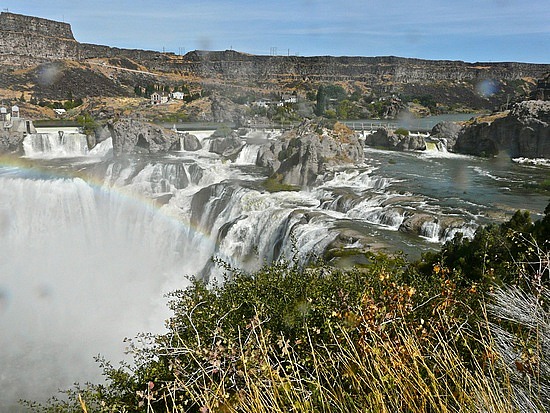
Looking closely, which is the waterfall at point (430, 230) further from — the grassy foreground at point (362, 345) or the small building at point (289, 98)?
the small building at point (289, 98)

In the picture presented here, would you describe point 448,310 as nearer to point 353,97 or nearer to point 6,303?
point 6,303

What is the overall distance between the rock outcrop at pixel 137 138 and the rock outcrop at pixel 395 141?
1724 cm

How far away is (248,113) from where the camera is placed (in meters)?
62.7

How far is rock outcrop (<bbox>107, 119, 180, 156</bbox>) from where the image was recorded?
38281 millimetres

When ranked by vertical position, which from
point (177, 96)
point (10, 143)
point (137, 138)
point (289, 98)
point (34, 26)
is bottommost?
point (10, 143)

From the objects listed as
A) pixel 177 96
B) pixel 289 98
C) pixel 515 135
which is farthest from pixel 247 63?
pixel 515 135

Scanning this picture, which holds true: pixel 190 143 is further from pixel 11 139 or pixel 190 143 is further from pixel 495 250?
pixel 495 250

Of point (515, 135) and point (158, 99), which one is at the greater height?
point (158, 99)

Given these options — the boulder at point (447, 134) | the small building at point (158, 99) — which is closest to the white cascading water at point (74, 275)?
the boulder at point (447, 134)

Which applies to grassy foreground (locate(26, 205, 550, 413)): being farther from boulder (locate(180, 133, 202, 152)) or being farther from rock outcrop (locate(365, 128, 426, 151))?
boulder (locate(180, 133, 202, 152))

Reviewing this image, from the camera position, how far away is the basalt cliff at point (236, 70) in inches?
4058

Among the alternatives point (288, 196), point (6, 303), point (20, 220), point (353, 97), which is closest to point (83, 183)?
point (20, 220)

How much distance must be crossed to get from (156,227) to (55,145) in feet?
69.6

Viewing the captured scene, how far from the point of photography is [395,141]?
4078cm
